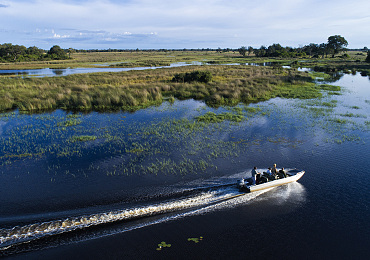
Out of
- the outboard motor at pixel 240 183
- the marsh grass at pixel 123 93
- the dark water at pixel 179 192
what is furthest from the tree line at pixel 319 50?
the outboard motor at pixel 240 183

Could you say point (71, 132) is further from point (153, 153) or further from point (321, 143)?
point (321, 143)

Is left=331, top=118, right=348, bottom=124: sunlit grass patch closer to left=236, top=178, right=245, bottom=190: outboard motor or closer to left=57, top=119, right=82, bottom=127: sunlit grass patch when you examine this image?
left=236, top=178, right=245, bottom=190: outboard motor

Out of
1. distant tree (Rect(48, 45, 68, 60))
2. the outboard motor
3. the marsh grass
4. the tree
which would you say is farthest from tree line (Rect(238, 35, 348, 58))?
the outboard motor

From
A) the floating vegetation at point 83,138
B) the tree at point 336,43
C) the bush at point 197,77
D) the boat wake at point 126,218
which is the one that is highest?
the tree at point 336,43

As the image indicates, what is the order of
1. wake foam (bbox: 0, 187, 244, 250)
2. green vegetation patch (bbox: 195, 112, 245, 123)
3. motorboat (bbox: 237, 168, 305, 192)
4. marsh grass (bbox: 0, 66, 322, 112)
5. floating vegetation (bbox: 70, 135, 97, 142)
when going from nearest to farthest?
wake foam (bbox: 0, 187, 244, 250)
motorboat (bbox: 237, 168, 305, 192)
floating vegetation (bbox: 70, 135, 97, 142)
green vegetation patch (bbox: 195, 112, 245, 123)
marsh grass (bbox: 0, 66, 322, 112)

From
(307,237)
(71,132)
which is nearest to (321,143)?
(307,237)

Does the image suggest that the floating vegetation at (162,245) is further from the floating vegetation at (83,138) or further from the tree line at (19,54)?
the tree line at (19,54)
